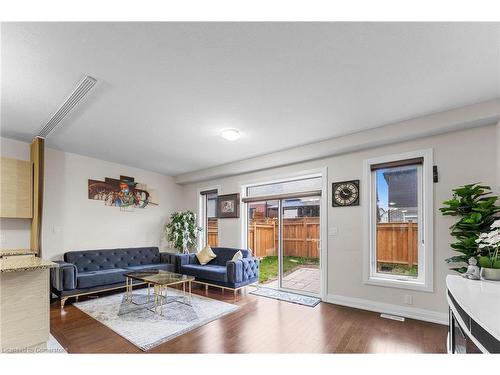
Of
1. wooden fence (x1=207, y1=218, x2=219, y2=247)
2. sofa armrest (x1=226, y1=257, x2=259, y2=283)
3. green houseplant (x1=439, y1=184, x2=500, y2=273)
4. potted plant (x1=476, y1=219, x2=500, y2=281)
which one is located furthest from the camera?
wooden fence (x1=207, y1=218, x2=219, y2=247)

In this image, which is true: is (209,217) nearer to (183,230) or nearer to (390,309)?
(183,230)

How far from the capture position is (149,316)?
338cm

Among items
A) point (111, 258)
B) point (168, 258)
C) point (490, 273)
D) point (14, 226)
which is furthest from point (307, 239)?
point (14, 226)

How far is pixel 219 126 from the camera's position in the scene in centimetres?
351

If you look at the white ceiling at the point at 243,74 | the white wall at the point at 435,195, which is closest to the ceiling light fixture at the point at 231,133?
the white ceiling at the point at 243,74

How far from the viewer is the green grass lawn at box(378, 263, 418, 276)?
11.7ft

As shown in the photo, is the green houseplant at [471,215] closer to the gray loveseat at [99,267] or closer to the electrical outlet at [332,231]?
the electrical outlet at [332,231]

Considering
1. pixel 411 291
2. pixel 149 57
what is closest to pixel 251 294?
pixel 411 291

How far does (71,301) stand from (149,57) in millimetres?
3957

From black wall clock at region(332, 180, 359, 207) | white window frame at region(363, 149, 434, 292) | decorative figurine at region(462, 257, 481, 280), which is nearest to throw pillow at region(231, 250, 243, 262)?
black wall clock at region(332, 180, 359, 207)

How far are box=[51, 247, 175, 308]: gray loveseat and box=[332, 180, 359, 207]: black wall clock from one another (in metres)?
3.52

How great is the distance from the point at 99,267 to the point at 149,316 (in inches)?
81.6

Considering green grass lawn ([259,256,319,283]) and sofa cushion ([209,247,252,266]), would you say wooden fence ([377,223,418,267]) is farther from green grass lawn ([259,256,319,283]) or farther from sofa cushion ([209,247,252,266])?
sofa cushion ([209,247,252,266])
